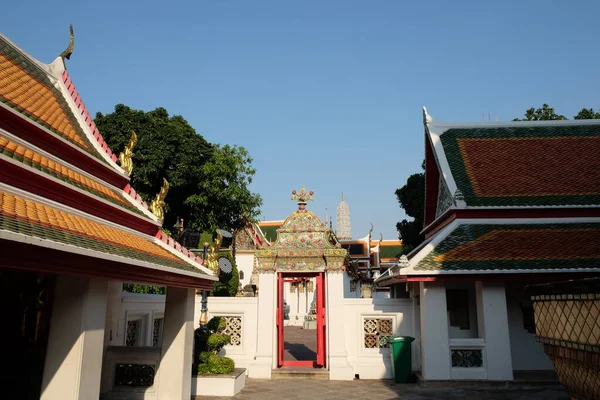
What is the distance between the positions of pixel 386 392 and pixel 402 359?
1.14 meters

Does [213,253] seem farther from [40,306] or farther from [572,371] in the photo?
[572,371]

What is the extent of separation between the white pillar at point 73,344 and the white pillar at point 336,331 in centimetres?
670

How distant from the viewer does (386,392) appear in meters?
8.82

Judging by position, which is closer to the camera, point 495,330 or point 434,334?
point 495,330

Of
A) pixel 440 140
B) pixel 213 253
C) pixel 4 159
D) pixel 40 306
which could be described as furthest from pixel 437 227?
pixel 4 159

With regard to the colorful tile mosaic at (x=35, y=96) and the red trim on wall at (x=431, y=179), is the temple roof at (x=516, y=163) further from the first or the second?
the colorful tile mosaic at (x=35, y=96)

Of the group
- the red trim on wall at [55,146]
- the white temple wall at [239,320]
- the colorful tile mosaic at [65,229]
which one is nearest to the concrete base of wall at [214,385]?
the white temple wall at [239,320]

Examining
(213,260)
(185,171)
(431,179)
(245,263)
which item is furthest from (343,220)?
(213,260)

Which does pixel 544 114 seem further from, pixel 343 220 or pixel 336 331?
pixel 343 220

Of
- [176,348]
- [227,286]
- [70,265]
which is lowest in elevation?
[176,348]

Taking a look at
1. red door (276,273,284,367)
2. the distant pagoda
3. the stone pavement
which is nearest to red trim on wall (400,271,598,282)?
the stone pavement

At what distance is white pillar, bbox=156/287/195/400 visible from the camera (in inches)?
265

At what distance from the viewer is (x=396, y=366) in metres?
9.80

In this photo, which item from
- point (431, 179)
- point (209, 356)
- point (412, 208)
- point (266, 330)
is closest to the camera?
point (209, 356)
